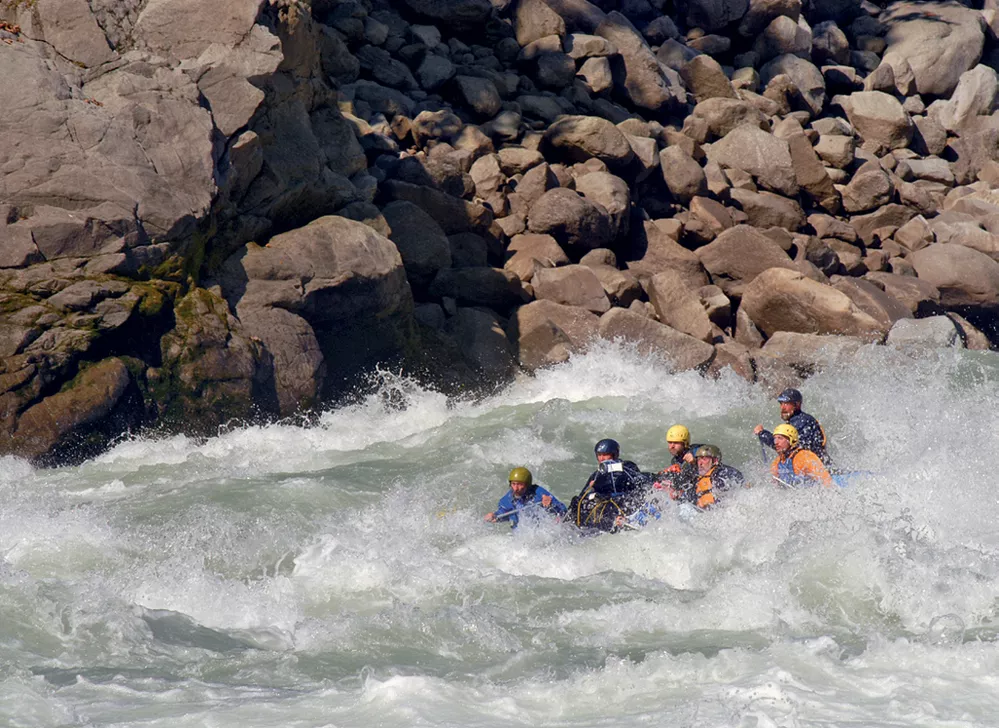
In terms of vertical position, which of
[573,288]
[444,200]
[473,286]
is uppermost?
[444,200]

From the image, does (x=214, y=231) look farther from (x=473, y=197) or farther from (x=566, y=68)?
(x=566, y=68)

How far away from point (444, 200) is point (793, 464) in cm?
713

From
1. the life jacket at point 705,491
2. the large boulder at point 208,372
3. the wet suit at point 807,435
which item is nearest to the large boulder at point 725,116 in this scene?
the wet suit at point 807,435

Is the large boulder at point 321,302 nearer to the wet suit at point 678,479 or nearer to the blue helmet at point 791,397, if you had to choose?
the wet suit at point 678,479

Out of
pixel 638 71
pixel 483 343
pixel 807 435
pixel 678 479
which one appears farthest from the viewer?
pixel 638 71

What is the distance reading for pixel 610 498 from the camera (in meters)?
9.40

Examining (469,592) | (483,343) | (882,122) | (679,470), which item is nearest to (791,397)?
(679,470)

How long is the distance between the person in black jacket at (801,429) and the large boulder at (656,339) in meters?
3.36

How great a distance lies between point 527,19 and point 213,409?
1082cm

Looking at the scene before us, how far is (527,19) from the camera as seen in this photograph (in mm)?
20047

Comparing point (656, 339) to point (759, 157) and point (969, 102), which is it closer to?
point (759, 157)

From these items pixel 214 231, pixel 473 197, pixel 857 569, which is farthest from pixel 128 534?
pixel 473 197

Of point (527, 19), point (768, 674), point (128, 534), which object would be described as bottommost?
point (128, 534)

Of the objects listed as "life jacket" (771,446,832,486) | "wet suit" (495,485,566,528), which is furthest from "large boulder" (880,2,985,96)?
"wet suit" (495,485,566,528)
